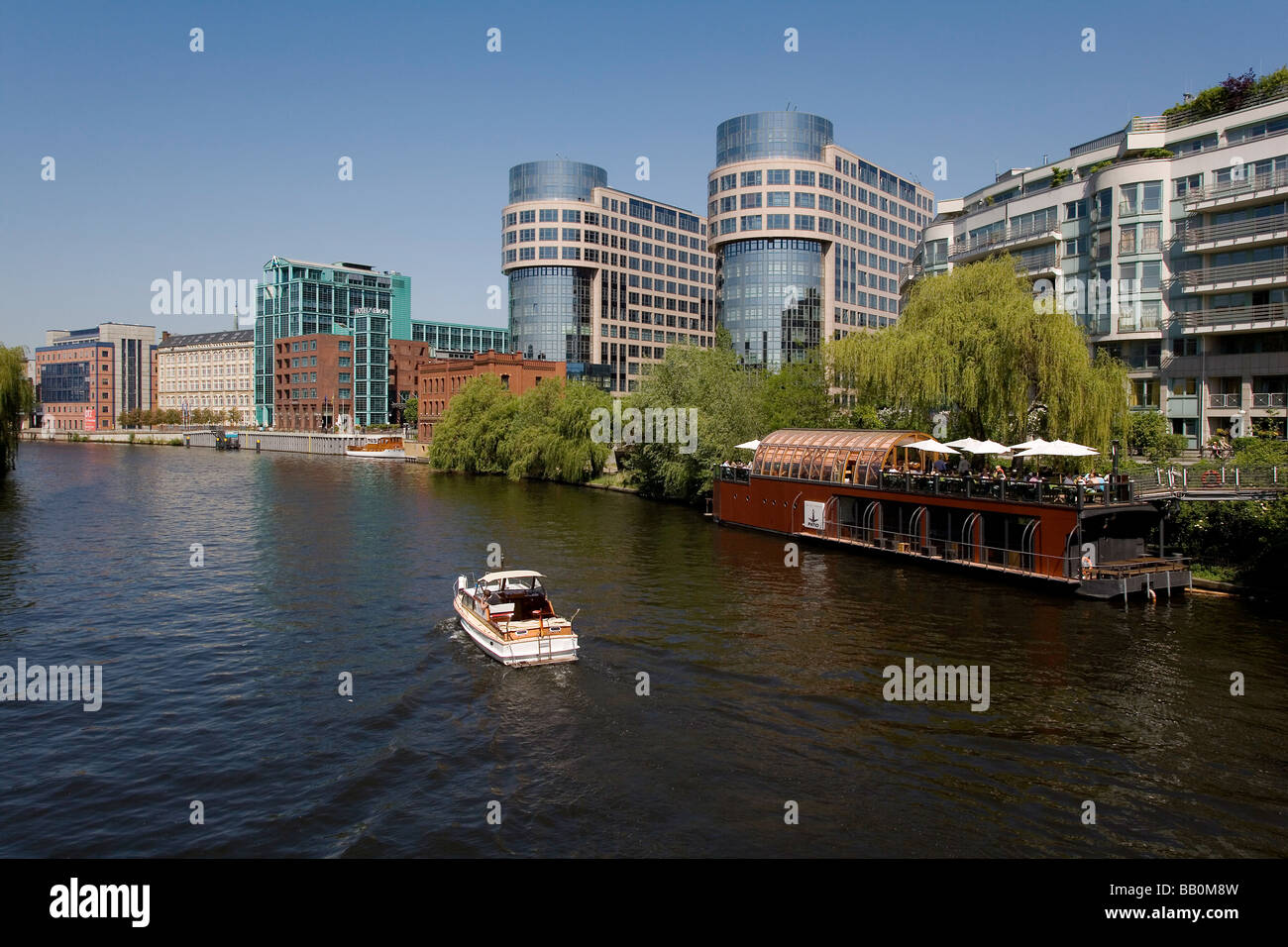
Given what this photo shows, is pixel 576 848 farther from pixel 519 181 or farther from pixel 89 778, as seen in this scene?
pixel 519 181

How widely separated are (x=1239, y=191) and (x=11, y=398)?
349 ft

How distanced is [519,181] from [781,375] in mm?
101800

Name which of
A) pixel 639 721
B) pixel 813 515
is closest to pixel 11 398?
pixel 813 515

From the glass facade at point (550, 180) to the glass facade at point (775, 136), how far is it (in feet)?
122

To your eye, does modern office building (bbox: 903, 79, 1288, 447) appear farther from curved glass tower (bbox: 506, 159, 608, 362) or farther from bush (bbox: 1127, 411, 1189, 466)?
curved glass tower (bbox: 506, 159, 608, 362)

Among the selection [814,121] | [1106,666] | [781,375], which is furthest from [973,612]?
Result: [814,121]

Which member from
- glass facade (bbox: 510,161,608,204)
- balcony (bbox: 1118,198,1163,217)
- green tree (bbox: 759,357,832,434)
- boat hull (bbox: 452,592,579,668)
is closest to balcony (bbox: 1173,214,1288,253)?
balcony (bbox: 1118,198,1163,217)

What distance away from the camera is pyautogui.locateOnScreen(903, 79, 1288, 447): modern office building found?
5822cm

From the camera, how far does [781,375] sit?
3455 inches

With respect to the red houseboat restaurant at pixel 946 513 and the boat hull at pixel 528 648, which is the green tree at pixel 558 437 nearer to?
the red houseboat restaurant at pixel 946 513

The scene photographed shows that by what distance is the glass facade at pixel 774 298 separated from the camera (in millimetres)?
142375

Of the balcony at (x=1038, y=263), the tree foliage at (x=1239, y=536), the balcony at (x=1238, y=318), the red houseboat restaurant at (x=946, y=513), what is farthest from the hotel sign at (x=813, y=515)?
the balcony at (x=1238, y=318)

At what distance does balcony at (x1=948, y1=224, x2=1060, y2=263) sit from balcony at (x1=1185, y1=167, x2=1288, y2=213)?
1131 cm

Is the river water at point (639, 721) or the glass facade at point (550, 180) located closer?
the river water at point (639, 721)
